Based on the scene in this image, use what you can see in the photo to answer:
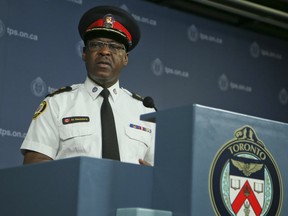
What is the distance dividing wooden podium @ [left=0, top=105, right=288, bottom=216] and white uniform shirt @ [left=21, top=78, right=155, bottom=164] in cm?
62

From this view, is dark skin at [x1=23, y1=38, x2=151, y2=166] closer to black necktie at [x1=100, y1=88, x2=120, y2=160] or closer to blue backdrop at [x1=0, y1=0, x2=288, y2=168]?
black necktie at [x1=100, y1=88, x2=120, y2=160]

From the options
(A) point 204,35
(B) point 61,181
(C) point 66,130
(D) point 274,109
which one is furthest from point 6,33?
(B) point 61,181

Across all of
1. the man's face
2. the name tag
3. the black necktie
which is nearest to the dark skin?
the man's face

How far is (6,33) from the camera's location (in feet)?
11.7

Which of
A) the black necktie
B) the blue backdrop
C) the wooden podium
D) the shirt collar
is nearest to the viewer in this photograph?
the wooden podium

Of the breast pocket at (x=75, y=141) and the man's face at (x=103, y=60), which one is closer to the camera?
the breast pocket at (x=75, y=141)

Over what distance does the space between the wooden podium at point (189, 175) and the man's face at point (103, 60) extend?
91 centimetres

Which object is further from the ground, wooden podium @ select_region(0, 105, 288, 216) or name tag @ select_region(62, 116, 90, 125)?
name tag @ select_region(62, 116, 90, 125)

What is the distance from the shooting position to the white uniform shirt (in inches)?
76.1

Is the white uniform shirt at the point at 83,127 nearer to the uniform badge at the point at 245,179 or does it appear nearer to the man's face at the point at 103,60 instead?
the man's face at the point at 103,60

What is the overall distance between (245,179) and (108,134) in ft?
2.57

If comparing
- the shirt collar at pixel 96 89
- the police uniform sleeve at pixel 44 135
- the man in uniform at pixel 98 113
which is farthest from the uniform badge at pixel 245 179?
the shirt collar at pixel 96 89

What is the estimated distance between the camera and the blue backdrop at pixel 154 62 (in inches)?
139

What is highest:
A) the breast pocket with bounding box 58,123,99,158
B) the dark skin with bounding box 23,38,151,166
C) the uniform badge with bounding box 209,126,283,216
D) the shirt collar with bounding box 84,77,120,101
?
the dark skin with bounding box 23,38,151,166
